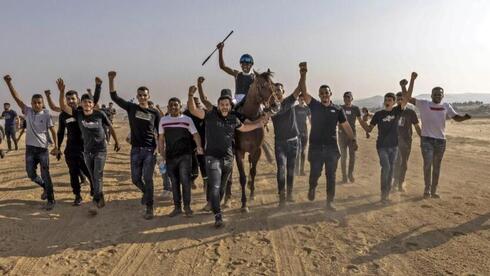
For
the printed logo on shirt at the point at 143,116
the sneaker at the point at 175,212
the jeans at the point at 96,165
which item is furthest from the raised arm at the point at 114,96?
the sneaker at the point at 175,212

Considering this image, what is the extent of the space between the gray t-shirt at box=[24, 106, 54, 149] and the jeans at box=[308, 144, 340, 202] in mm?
5374

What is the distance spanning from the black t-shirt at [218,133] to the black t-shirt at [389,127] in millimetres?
3852

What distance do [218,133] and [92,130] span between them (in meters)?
2.51

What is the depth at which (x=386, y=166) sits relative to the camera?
28.7ft

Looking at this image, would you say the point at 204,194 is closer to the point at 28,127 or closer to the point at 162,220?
the point at 162,220

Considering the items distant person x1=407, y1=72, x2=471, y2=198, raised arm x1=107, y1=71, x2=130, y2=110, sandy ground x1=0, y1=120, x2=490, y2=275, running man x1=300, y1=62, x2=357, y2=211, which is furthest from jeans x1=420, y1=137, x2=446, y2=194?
raised arm x1=107, y1=71, x2=130, y2=110

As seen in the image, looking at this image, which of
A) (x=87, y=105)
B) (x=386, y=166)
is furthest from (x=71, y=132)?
(x=386, y=166)

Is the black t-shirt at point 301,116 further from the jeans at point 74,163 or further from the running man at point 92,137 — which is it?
the jeans at point 74,163

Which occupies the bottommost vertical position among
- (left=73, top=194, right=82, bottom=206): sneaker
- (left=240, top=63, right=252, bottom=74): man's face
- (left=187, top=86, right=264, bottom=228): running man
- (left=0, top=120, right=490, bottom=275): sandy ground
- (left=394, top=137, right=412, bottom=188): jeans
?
(left=0, top=120, right=490, bottom=275): sandy ground

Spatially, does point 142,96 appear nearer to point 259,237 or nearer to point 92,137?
point 92,137

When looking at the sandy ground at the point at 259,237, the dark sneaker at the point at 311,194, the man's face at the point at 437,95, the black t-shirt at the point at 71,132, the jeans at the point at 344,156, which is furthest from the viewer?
the jeans at the point at 344,156

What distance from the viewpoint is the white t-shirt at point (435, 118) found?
903 cm

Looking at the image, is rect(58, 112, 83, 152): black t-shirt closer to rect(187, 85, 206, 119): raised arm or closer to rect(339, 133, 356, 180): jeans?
rect(187, 85, 206, 119): raised arm

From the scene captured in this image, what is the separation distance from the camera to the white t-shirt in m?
9.03
